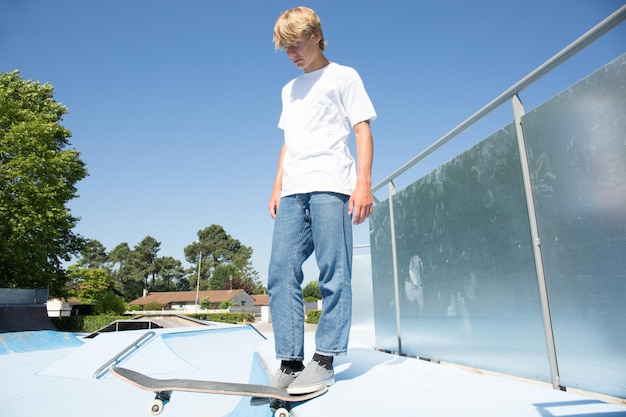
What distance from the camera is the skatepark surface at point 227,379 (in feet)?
4.13

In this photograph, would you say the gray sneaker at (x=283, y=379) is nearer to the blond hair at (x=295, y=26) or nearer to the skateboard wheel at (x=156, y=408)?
the skateboard wheel at (x=156, y=408)

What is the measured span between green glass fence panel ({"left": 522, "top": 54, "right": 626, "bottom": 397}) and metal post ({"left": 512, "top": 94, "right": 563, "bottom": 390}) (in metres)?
0.03

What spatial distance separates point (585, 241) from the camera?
1419 mm

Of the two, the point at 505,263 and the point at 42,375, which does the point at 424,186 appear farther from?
the point at 42,375

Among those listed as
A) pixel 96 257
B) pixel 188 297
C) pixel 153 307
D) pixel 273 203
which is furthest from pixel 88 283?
pixel 273 203

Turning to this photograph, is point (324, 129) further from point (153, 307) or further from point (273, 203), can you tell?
point (153, 307)

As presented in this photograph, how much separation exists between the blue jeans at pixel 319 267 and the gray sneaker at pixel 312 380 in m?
0.08

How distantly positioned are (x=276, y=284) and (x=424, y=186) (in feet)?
5.01

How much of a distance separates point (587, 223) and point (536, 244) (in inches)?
10.8

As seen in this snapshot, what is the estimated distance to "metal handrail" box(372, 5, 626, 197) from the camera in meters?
1.34

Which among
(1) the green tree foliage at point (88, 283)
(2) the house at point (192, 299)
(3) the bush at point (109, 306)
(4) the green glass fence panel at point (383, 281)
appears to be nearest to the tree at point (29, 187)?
(3) the bush at point (109, 306)

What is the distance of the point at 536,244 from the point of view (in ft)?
5.46

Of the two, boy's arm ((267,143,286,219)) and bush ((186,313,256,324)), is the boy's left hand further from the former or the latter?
bush ((186,313,256,324))

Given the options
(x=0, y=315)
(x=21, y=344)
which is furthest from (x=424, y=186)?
(x=0, y=315)
